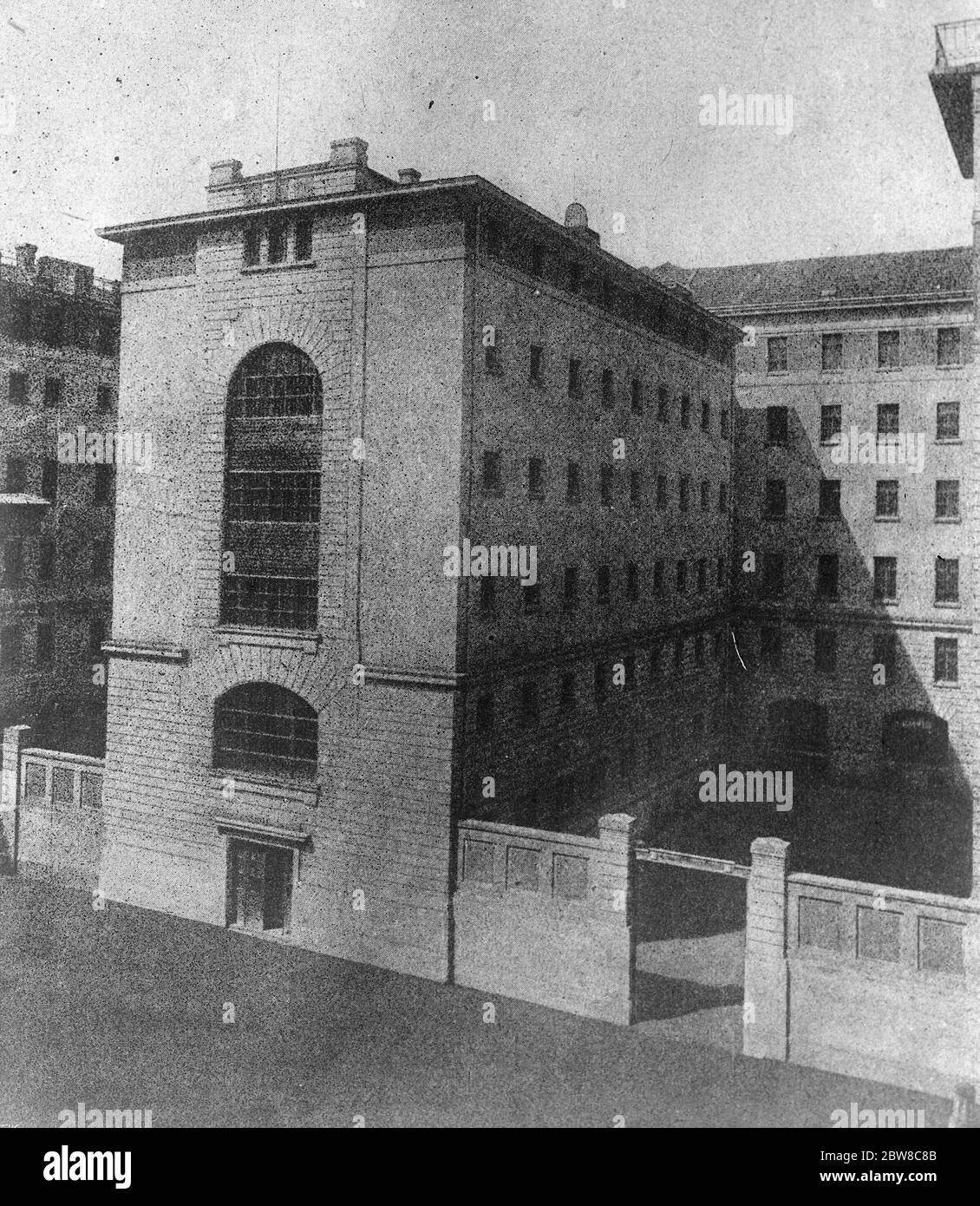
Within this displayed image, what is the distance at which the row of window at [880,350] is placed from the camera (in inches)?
1679

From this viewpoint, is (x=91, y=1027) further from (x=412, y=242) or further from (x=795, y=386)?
(x=795, y=386)

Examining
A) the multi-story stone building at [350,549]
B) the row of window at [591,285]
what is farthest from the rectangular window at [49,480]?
the row of window at [591,285]

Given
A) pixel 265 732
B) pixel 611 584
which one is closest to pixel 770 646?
pixel 611 584

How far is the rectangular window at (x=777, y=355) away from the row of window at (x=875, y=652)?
11.3 meters

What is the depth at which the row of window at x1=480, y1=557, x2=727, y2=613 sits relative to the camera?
1016 inches

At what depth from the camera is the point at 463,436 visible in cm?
2381

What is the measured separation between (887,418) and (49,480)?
117ft

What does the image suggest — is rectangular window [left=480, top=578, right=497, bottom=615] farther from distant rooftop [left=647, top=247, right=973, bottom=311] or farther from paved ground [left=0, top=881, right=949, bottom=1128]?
distant rooftop [left=647, top=247, right=973, bottom=311]

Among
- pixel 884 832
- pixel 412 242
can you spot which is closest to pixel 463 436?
pixel 412 242

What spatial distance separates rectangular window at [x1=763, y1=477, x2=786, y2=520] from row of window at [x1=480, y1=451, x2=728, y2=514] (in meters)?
2.56

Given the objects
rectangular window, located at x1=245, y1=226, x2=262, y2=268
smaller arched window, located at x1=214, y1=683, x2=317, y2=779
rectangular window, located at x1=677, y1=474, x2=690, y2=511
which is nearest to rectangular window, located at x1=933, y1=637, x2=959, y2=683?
rectangular window, located at x1=677, y1=474, x2=690, y2=511

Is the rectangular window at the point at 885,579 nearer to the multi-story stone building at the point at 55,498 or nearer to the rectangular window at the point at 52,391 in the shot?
the multi-story stone building at the point at 55,498
